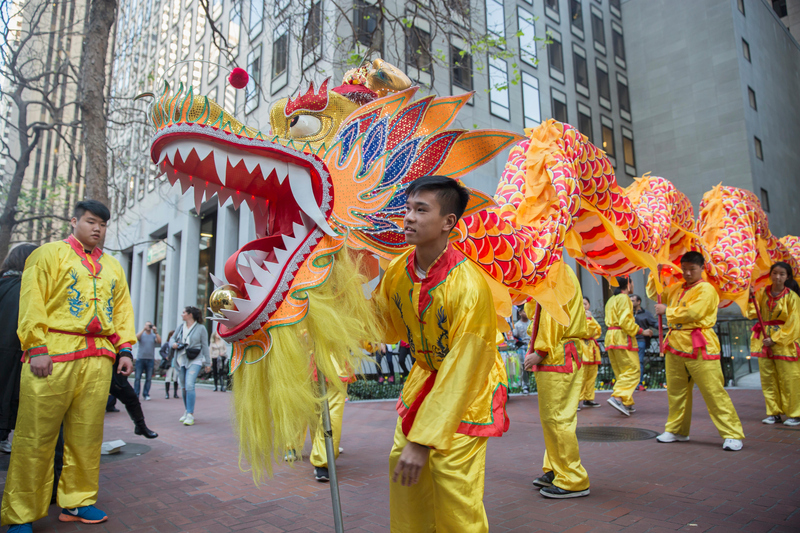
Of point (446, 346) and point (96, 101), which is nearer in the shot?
point (446, 346)

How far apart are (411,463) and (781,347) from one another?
6.68m

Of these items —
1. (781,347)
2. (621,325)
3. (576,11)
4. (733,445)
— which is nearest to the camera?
(733,445)

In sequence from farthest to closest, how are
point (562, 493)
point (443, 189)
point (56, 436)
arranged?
point (562, 493) < point (56, 436) < point (443, 189)

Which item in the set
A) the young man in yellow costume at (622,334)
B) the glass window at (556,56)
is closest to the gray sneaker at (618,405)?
the young man in yellow costume at (622,334)

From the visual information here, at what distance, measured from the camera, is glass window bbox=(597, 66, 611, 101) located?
75.0 feet

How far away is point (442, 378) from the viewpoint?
6.30ft

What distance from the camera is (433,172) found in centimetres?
238

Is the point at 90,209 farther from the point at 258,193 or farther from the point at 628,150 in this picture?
the point at 628,150

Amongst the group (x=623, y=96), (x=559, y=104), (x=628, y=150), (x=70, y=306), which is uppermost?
(x=623, y=96)

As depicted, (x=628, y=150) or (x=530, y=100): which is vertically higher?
(x=530, y=100)

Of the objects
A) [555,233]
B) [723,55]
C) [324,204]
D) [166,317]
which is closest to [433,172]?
[324,204]

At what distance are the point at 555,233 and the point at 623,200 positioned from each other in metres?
1.11

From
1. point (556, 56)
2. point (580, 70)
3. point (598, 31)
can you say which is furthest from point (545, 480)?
point (598, 31)

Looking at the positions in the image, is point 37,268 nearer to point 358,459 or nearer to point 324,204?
point 324,204
